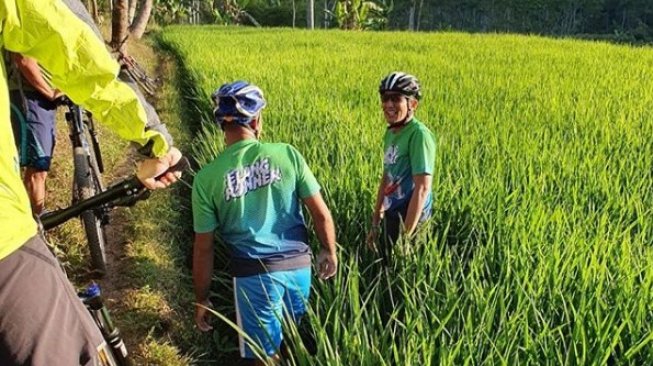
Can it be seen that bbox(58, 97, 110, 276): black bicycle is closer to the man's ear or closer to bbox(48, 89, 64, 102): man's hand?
bbox(48, 89, 64, 102): man's hand

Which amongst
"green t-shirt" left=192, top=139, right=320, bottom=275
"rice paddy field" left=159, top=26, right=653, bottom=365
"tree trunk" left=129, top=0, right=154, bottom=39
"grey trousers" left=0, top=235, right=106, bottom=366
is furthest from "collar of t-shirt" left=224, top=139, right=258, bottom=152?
"tree trunk" left=129, top=0, right=154, bottom=39

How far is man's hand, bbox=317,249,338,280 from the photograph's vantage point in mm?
2332

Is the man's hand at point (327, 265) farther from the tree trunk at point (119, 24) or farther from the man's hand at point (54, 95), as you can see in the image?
the tree trunk at point (119, 24)

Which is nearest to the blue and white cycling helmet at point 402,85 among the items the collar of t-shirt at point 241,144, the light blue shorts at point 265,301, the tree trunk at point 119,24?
the collar of t-shirt at point 241,144

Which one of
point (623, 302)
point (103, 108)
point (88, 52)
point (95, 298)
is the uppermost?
point (88, 52)

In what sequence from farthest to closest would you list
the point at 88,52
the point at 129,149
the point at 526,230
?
the point at 129,149 < the point at 526,230 < the point at 88,52

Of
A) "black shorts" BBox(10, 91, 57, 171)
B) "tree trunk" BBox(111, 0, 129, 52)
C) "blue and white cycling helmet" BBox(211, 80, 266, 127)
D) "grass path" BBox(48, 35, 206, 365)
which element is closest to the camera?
"blue and white cycling helmet" BBox(211, 80, 266, 127)

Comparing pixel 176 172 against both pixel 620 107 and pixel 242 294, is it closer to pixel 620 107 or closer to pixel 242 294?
pixel 242 294

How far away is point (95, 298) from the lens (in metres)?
1.59

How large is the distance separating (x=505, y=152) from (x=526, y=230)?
1.33 metres

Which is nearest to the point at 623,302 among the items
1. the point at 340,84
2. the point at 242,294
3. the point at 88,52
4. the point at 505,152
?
the point at 242,294

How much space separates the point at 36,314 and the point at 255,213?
40.2 inches

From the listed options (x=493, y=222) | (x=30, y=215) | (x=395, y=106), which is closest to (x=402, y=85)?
(x=395, y=106)

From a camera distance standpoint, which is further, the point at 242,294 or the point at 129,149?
the point at 129,149
